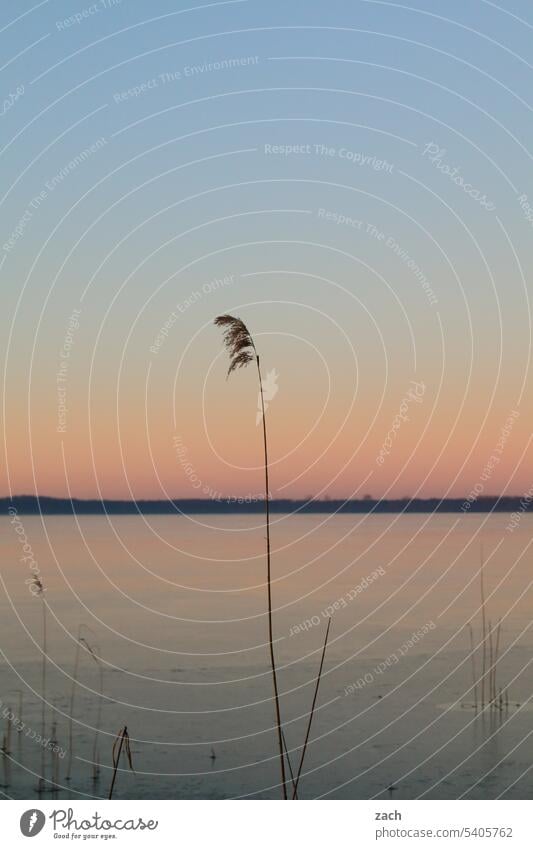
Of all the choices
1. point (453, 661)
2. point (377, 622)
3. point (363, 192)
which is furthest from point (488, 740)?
point (377, 622)

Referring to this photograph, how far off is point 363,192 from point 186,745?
8.21 metres

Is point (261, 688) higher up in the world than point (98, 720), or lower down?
higher up

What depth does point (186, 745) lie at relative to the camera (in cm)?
1517

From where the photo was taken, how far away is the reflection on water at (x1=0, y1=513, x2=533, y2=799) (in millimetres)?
13891

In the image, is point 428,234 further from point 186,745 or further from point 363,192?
point 186,745

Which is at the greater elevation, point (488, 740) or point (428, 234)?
point (428, 234)

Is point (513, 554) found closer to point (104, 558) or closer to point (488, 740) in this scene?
point (104, 558)

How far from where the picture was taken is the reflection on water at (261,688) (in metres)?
13.9

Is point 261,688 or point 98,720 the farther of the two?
point 261,688

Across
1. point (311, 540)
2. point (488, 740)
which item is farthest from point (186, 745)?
point (311, 540)

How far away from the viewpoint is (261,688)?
19.0 meters

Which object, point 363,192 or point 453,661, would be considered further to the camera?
point 453,661
